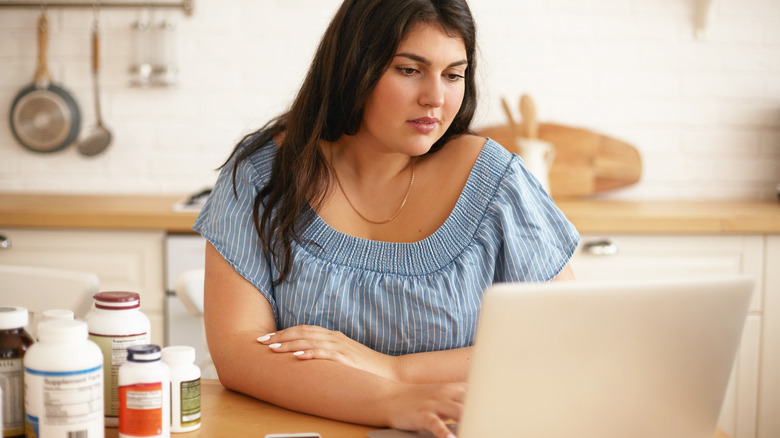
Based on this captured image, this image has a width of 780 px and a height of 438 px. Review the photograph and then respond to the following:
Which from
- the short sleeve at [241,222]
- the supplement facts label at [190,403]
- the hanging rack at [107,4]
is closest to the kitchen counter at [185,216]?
the hanging rack at [107,4]

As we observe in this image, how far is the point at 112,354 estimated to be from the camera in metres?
0.91

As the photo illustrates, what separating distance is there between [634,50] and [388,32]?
5.82ft

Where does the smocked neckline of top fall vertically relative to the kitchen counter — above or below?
above

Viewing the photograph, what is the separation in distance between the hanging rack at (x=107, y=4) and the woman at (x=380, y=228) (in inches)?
56.0

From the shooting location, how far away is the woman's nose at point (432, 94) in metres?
1.28

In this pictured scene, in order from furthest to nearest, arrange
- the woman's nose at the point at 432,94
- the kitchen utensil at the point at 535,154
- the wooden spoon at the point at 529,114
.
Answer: the wooden spoon at the point at 529,114, the kitchen utensil at the point at 535,154, the woman's nose at the point at 432,94

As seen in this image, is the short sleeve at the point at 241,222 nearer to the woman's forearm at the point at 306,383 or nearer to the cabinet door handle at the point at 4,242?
the woman's forearm at the point at 306,383

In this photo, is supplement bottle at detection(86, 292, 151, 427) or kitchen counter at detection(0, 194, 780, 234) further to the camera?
kitchen counter at detection(0, 194, 780, 234)

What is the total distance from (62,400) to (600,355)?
1.79 feet

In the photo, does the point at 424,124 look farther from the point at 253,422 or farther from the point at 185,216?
the point at 185,216

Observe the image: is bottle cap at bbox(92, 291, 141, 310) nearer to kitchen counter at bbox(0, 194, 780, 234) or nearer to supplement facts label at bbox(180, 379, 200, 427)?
supplement facts label at bbox(180, 379, 200, 427)

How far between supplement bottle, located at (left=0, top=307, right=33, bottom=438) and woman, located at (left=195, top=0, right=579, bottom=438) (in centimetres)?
35

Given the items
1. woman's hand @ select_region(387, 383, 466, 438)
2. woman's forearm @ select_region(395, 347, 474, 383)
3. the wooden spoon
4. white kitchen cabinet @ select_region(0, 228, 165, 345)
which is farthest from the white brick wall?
woman's hand @ select_region(387, 383, 466, 438)

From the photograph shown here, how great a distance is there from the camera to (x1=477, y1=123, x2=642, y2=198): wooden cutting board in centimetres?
275
